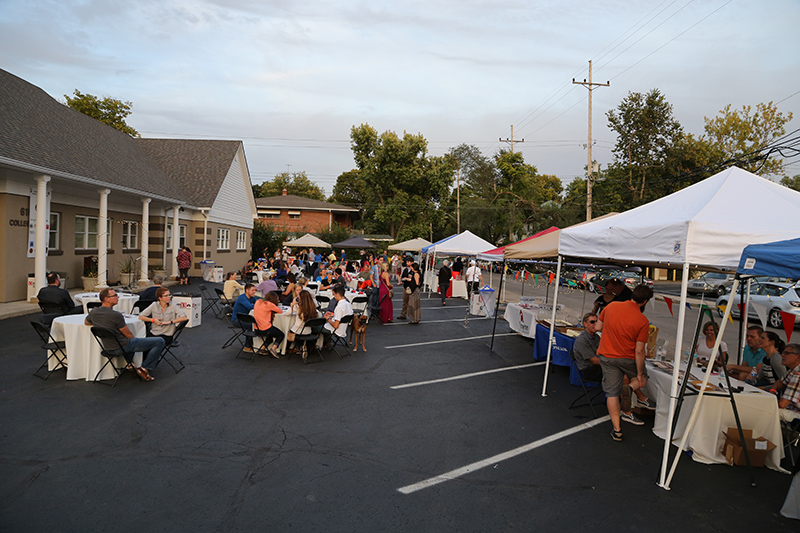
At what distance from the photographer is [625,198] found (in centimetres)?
4056

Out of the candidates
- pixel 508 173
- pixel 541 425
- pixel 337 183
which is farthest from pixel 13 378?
pixel 337 183

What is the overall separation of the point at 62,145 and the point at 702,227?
18016 mm

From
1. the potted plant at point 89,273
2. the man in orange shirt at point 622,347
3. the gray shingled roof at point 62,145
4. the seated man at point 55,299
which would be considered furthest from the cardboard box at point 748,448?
the potted plant at point 89,273

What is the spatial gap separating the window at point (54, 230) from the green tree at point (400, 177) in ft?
113

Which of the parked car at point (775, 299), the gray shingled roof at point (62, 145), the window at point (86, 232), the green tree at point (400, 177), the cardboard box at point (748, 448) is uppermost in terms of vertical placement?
the green tree at point (400, 177)

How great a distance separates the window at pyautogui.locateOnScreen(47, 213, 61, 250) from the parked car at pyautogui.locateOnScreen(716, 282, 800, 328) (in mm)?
20867

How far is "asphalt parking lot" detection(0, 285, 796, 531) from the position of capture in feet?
12.3

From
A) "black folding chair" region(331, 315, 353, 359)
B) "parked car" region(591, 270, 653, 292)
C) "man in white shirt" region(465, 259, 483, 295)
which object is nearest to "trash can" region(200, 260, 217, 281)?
"man in white shirt" region(465, 259, 483, 295)

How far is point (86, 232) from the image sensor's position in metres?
16.8

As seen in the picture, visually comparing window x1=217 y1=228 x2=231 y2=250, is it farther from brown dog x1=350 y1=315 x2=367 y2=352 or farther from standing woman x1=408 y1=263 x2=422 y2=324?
brown dog x1=350 y1=315 x2=367 y2=352

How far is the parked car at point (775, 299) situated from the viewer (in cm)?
1457

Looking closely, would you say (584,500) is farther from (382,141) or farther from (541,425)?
(382,141)

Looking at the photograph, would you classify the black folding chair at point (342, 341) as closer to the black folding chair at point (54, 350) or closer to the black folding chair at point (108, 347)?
the black folding chair at point (108, 347)

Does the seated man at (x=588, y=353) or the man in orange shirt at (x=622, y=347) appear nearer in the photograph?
the man in orange shirt at (x=622, y=347)
